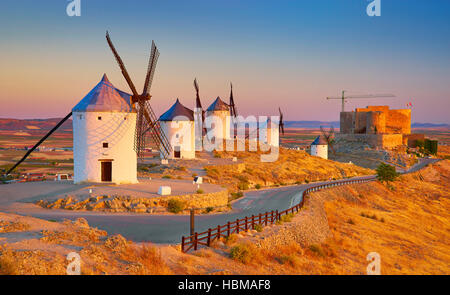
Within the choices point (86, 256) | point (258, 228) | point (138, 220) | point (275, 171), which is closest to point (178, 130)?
point (275, 171)

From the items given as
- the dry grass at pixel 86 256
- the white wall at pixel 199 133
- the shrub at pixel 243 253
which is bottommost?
the shrub at pixel 243 253

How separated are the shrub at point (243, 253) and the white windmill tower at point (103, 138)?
1451 cm

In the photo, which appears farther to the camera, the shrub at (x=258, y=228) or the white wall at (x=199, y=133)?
the white wall at (x=199, y=133)

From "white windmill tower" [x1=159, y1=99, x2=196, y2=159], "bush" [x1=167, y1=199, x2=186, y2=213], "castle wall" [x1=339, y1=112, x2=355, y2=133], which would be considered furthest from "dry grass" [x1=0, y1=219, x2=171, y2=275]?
"castle wall" [x1=339, y1=112, x2=355, y2=133]

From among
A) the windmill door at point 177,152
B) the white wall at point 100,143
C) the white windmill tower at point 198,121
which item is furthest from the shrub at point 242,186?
the white windmill tower at point 198,121

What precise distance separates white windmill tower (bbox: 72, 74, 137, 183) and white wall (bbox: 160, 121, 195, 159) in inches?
664

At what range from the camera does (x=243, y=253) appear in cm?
1384

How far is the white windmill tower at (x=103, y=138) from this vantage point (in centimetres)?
2552

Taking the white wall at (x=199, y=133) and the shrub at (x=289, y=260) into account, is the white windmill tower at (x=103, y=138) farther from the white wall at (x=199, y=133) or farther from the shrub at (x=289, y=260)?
the white wall at (x=199, y=133)

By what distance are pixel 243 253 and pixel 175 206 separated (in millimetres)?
8493

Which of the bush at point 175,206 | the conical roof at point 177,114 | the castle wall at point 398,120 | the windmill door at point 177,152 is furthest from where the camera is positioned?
the castle wall at point 398,120

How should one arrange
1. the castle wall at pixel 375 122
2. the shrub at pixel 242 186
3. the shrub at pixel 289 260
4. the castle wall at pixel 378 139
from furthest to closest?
the castle wall at pixel 375 122 < the castle wall at pixel 378 139 < the shrub at pixel 242 186 < the shrub at pixel 289 260
